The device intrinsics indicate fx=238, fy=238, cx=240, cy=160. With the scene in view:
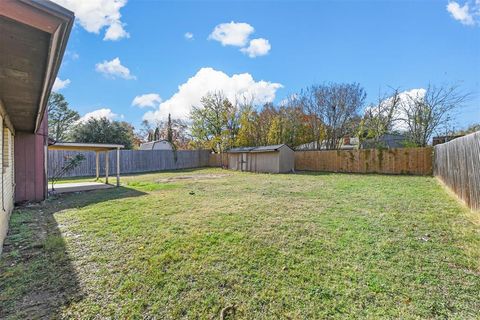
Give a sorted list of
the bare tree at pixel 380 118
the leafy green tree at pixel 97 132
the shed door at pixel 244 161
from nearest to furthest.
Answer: the bare tree at pixel 380 118
the shed door at pixel 244 161
the leafy green tree at pixel 97 132

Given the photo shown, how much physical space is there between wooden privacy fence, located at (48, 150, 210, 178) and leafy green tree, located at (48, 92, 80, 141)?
8.73 metres

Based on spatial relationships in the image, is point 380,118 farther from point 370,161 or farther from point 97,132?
point 97,132

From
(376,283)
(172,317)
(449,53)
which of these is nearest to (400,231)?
(376,283)

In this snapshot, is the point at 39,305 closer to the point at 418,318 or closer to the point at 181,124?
the point at 418,318

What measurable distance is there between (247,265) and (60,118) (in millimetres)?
26174

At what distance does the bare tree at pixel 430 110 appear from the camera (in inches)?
562

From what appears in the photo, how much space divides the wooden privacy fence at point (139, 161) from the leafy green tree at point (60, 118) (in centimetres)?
873

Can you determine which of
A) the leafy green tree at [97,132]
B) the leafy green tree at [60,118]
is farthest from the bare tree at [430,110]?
the leafy green tree at [60,118]

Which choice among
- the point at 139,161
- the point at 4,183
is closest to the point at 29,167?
the point at 4,183

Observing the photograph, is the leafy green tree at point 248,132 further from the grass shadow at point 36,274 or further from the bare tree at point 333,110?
the grass shadow at point 36,274

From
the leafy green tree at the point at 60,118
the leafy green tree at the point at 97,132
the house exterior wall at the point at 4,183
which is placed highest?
the leafy green tree at the point at 60,118

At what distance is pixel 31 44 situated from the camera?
5.40 ft

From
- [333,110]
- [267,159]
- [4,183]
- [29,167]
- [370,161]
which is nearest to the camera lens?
[4,183]

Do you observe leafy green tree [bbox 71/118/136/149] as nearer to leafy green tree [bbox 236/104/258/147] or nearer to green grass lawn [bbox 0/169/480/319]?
leafy green tree [bbox 236/104/258/147]
